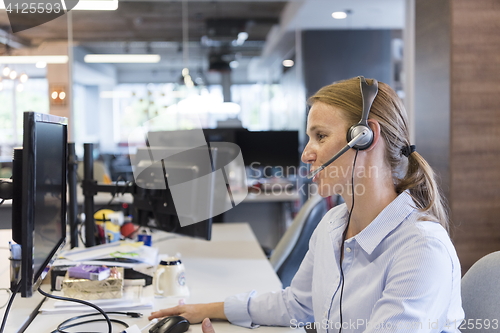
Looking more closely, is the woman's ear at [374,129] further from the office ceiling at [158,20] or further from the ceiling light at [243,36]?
the ceiling light at [243,36]

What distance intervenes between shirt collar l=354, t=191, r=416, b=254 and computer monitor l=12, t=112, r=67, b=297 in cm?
68

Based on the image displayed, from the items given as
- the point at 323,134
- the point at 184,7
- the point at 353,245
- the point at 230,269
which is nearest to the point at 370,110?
the point at 323,134

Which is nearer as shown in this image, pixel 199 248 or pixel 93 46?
pixel 199 248

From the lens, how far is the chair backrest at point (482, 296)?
101 centimetres

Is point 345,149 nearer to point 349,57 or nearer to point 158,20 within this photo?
point 158,20

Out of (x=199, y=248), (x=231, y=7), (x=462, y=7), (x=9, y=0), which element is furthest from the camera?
(x=231, y=7)

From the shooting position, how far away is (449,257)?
3.02 feet

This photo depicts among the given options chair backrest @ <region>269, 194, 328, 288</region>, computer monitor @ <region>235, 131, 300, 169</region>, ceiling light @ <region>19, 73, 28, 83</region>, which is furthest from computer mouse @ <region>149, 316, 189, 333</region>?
ceiling light @ <region>19, 73, 28, 83</region>

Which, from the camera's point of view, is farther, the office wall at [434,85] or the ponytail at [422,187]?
the office wall at [434,85]

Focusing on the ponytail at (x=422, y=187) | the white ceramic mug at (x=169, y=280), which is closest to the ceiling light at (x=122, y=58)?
the white ceramic mug at (x=169, y=280)

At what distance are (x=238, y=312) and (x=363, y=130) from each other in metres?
0.58

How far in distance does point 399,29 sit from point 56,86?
166 inches

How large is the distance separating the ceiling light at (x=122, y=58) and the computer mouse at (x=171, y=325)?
4419 mm

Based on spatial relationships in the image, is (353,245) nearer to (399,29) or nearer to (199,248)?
(199,248)
